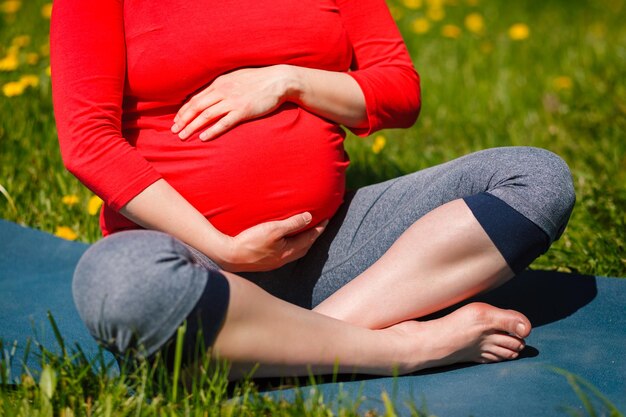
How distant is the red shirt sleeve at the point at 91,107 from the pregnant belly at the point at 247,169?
0.07m

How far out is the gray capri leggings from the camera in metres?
1.36

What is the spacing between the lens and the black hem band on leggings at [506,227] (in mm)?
1596

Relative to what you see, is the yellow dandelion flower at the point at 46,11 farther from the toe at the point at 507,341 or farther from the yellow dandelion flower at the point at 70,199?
the toe at the point at 507,341

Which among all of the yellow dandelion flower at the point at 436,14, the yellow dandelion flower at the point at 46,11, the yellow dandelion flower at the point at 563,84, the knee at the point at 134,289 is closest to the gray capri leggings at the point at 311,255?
the knee at the point at 134,289

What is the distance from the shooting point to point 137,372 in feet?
4.68

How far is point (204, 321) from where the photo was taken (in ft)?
4.58

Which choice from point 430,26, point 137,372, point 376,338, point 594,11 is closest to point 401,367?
point 376,338

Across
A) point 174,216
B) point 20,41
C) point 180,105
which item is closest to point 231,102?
point 180,105

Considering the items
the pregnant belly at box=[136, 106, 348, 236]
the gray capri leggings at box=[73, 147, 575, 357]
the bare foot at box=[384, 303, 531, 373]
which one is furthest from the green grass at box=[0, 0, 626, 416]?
the pregnant belly at box=[136, 106, 348, 236]

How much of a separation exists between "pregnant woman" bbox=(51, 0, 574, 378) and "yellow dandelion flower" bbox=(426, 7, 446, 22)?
2.45m

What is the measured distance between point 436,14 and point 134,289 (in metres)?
3.13

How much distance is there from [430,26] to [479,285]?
268cm

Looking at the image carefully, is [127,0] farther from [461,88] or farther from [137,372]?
[461,88]

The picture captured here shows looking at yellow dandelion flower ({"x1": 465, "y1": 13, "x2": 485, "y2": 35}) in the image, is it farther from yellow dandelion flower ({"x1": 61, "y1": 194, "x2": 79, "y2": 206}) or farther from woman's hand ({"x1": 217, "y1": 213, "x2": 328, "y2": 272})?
woman's hand ({"x1": 217, "y1": 213, "x2": 328, "y2": 272})
